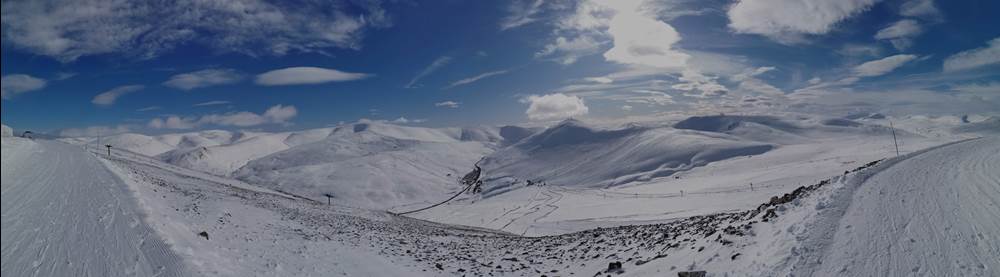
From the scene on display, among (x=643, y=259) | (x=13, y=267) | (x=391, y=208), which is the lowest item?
(x=391, y=208)

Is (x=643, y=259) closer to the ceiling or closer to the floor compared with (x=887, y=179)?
closer to the floor

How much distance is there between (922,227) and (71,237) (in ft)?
64.8

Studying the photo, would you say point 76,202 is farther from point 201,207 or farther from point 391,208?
point 391,208

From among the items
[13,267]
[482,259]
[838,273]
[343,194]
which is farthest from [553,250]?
[343,194]

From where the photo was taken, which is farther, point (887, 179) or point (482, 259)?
point (482, 259)

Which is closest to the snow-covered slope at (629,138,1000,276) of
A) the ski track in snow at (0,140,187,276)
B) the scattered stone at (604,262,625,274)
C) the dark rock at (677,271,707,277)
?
the dark rock at (677,271,707,277)

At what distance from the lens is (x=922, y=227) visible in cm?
1056

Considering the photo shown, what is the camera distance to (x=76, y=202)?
13.2m

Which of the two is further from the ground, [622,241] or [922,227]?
[922,227]

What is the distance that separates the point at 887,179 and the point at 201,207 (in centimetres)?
3093

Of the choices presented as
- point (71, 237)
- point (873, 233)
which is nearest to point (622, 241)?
point (873, 233)

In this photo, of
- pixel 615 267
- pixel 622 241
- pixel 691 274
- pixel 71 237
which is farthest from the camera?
pixel 622 241

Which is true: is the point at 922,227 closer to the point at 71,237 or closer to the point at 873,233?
the point at 873,233

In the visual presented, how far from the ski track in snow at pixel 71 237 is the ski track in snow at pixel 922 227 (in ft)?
46.0
